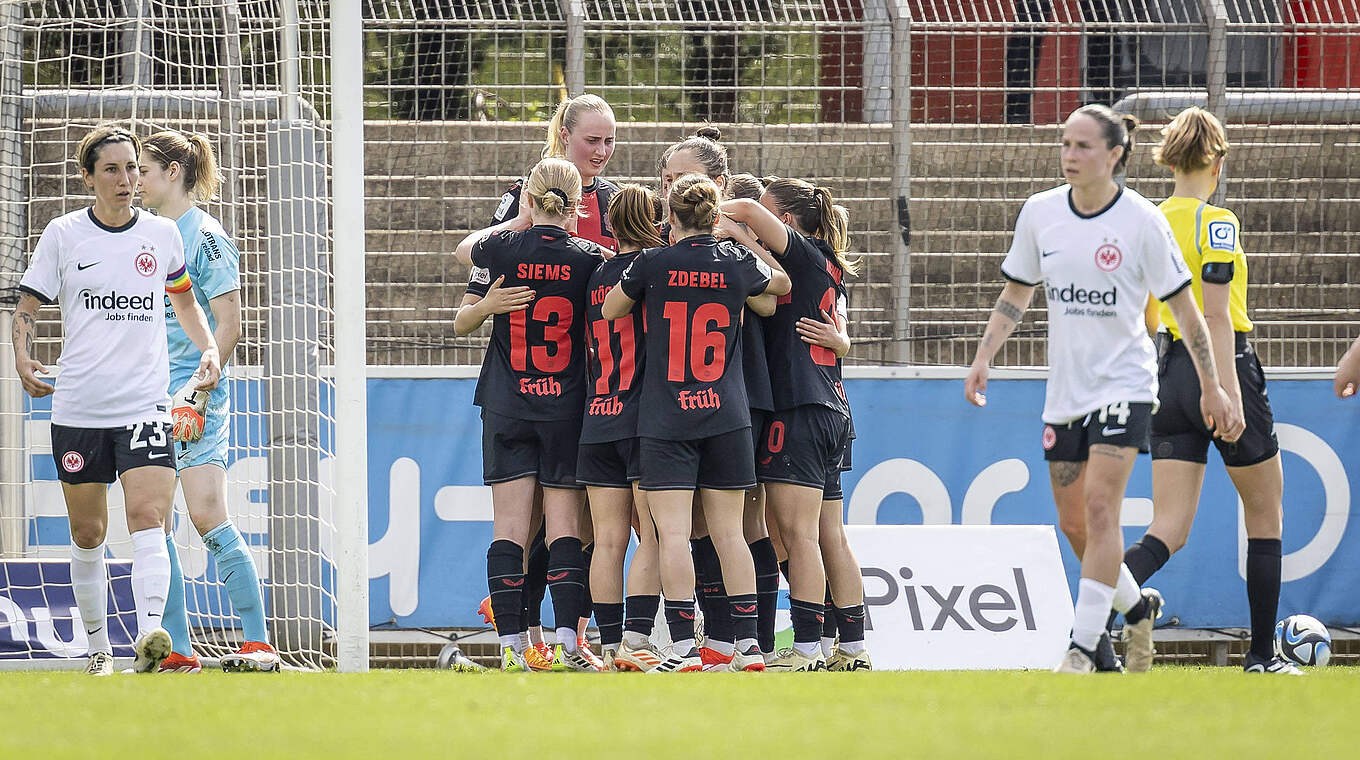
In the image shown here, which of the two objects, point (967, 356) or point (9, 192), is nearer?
point (9, 192)

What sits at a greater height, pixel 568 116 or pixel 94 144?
pixel 568 116

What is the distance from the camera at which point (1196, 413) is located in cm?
568

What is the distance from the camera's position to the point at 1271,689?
15.9 feet

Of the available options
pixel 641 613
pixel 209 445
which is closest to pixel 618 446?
pixel 641 613

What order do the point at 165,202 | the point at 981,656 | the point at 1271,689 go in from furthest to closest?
the point at 981,656 < the point at 165,202 < the point at 1271,689

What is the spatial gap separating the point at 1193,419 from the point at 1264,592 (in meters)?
0.79

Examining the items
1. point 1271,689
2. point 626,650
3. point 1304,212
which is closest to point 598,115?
point 626,650

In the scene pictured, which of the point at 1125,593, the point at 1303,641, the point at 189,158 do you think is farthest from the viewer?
the point at 1303,641

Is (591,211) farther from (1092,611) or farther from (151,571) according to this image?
(1092,611)

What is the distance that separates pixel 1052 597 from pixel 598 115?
3.21 meters

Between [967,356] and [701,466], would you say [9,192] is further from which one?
[967,356]

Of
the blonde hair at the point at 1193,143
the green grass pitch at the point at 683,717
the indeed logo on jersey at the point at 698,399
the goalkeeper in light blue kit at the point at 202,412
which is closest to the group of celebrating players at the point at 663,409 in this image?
the indeed logo on jersey at the point at 698,399

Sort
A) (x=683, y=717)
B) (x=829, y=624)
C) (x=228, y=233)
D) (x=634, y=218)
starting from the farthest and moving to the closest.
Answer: (x=228, y=233), (x=829, y=624), (x=634, y=218), (x=683, y=717)

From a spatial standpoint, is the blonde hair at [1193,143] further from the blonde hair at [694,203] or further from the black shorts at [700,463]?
the black shorts at [700,463]
